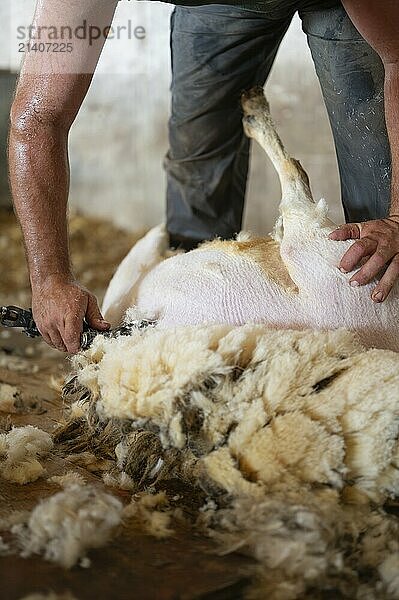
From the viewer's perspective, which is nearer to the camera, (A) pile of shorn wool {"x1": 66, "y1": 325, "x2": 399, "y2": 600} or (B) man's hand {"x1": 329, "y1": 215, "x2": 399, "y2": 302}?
(A) pile of shorn wool {"x1": 66, "y1": 325, "x2": 399, "y2": 600}

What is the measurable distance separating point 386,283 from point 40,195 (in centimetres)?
73

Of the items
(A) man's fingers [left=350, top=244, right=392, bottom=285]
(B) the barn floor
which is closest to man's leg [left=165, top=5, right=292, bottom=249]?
(A) man's fingers [left=350, top=244, right=392, bottom=285]

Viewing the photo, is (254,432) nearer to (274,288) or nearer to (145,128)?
(274,288)

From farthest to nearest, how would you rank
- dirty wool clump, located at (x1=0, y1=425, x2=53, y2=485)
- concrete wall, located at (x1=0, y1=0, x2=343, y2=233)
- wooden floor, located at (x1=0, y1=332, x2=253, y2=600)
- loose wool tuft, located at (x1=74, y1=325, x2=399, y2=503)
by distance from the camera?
concrete wall, located at (x1=0, y1=0, x2=343, y2=233)
dirty wool clump, located at (x1=0, y1=425, x2=53, y2=485)
loose wool tuft, located at (x1=74, y1=325, x2=399, y2=503)
wooden floor, located at (x1=0, y1=332, x2=253, y2=600)

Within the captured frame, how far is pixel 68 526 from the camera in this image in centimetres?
117

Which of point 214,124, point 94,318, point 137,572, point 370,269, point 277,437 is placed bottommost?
point 137,572

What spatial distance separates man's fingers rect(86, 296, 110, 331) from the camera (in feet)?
5.16

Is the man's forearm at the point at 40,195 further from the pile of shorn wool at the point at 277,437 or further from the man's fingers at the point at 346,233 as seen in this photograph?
the man's fingers at the point at 346,233

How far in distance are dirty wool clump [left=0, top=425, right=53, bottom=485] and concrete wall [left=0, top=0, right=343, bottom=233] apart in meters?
2.24

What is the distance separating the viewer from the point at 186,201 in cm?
260

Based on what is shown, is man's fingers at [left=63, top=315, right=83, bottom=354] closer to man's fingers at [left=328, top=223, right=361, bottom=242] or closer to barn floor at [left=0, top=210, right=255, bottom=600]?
barn floor at [left=0, top=210, right=255, bottom=600]

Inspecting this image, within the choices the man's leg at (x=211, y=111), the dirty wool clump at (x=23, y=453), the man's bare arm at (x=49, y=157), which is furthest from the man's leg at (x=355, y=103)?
the dirty wool clump at (x=23, y=453)

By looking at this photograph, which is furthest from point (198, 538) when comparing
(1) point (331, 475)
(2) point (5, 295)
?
(2) point (5, 295)

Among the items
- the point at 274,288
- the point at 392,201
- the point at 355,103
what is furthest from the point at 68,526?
the point at 355,103
